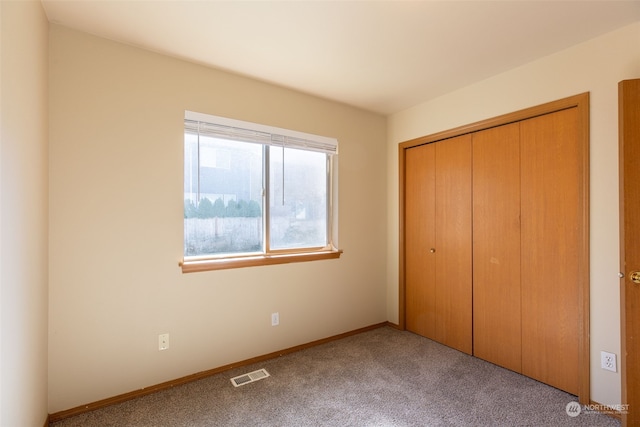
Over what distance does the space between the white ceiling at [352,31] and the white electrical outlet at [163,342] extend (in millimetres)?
2025

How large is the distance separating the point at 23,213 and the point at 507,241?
3.09m

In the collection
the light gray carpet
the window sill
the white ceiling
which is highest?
the white ceiling

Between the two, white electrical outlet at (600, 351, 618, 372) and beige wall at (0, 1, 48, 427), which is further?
white electrical outlet at (600, 351, 618, 372)

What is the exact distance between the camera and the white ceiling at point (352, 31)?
172cm

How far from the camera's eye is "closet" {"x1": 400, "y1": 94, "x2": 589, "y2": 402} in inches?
84.7

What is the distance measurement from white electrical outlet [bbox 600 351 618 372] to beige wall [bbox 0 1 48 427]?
309 cm

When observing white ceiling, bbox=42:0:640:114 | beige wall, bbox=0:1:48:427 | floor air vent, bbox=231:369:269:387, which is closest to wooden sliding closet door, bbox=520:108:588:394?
white ceiling, bbox=42:0:640:114

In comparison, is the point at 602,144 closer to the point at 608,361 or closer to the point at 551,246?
the point at 551,246

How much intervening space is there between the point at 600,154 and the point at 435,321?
1945 mm

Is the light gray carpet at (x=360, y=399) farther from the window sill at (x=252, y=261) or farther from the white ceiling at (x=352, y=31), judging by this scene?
the white ceiling at (x=352, y=31)

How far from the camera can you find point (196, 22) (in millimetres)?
1860

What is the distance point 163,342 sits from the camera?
2223mm

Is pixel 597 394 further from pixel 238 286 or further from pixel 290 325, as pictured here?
pixel 238 286

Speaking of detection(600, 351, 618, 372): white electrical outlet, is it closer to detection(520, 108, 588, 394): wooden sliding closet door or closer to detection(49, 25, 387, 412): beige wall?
detection(520, 108, 588, 394): wooden sliding closet door
